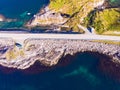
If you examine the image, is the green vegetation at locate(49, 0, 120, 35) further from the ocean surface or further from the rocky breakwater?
the ocean surface

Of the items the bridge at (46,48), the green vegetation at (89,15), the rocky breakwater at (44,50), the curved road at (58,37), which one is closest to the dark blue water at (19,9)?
the green vegetation at (89,15)

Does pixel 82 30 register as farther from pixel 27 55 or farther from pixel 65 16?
pixel 27 55

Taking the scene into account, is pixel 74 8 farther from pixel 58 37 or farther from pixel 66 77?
pixel 66 77

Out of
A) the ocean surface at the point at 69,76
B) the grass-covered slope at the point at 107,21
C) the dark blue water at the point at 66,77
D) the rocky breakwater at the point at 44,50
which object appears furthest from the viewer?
the grass-covered slope at the point at 107,21

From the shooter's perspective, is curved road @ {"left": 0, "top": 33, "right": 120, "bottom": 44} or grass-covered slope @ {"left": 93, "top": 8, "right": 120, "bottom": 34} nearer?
curved road @ {"left": 0, "top": 33, "right": 120, "bottom": 44}

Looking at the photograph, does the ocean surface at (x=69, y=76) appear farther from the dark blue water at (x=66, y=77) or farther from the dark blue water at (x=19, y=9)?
the dark blue water at (x=19, y=9)

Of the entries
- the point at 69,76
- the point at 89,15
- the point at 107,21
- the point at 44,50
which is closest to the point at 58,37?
the point at 44,50

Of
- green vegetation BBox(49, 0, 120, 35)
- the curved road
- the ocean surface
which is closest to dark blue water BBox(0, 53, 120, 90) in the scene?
the ocean surface
